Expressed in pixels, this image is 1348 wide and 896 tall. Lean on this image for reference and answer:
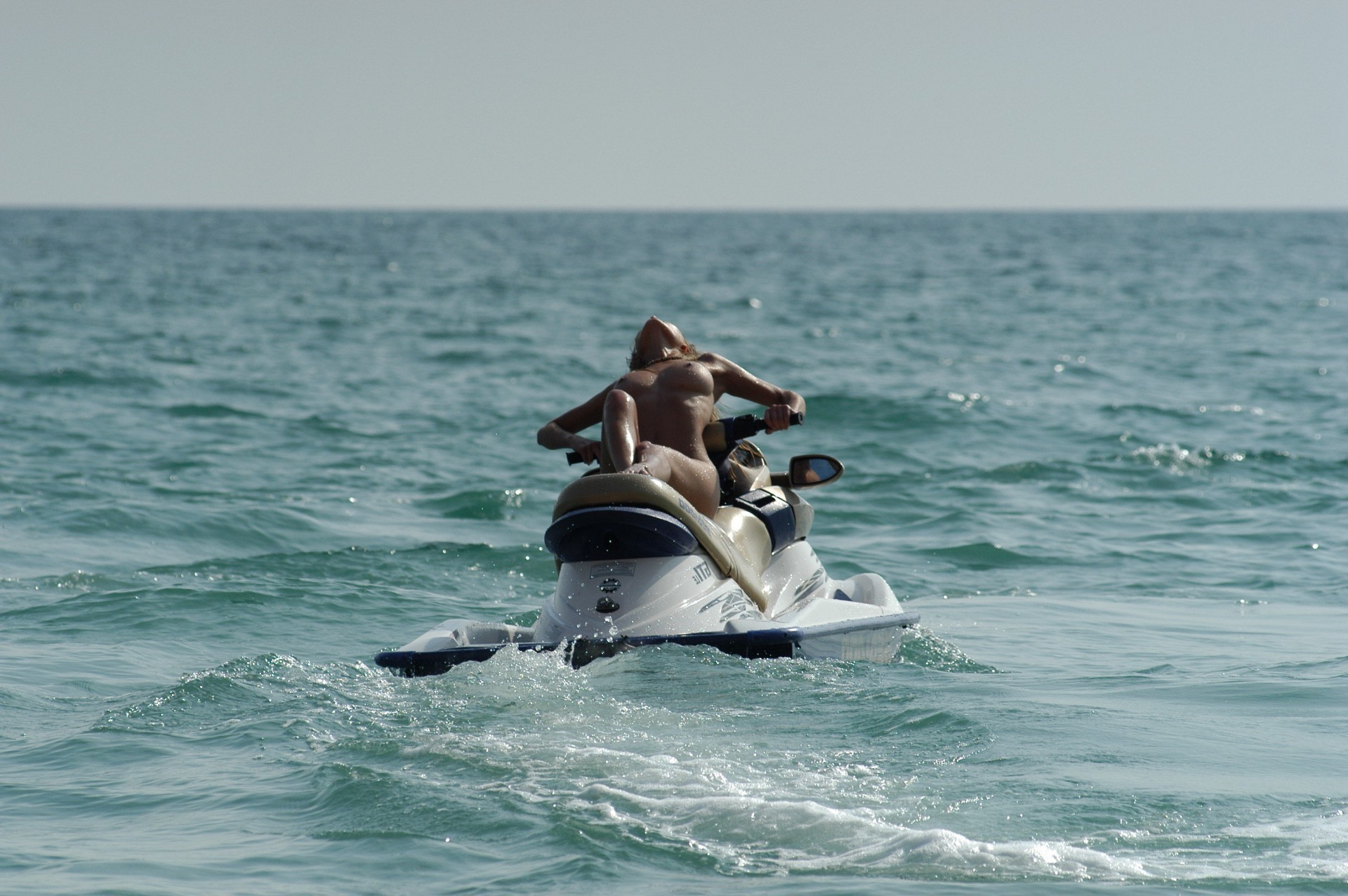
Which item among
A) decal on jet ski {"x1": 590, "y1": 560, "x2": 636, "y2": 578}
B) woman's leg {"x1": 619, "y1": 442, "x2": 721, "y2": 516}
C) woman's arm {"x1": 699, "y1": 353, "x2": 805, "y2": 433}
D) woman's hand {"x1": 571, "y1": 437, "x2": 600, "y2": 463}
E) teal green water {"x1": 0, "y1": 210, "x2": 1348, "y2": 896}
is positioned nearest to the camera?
teal green water {"x1": 0, "y1": 210, "x2": 1348, "y2": 896}

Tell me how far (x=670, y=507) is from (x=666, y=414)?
32.8 inches

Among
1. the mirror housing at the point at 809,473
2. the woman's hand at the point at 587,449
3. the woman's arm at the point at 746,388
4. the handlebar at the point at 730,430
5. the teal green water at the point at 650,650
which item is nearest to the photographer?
the teal green water at the point at 650,650

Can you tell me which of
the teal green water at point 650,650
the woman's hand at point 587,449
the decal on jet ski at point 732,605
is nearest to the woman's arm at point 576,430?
the woman's hand at point 587,449

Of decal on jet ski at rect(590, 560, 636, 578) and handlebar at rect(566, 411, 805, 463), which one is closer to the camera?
decal on jet ski at rect(590, 560, 636, 578)

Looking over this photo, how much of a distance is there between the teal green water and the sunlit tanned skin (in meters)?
1.03

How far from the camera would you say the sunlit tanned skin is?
6891 millimetres

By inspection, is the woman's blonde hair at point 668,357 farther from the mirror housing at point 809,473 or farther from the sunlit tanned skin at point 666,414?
the mirror housing at point 809,473

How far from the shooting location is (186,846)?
4695 mm

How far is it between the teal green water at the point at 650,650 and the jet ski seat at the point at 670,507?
591 mm

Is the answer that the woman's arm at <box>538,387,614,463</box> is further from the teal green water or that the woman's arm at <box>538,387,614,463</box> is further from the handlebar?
the teal green water

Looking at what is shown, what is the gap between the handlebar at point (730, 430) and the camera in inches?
288

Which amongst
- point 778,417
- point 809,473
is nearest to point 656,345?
point 778,417

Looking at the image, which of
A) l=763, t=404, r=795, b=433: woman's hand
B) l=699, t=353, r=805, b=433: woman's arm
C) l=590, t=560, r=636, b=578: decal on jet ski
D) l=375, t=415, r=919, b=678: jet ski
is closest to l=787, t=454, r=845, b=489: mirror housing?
l=699, t=353, r=805, b=433: woman's arm

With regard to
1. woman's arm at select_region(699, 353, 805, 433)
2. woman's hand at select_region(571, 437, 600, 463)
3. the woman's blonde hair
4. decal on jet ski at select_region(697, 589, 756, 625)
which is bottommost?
decal on jet ski at select_region(697, 589, 756, 625)
